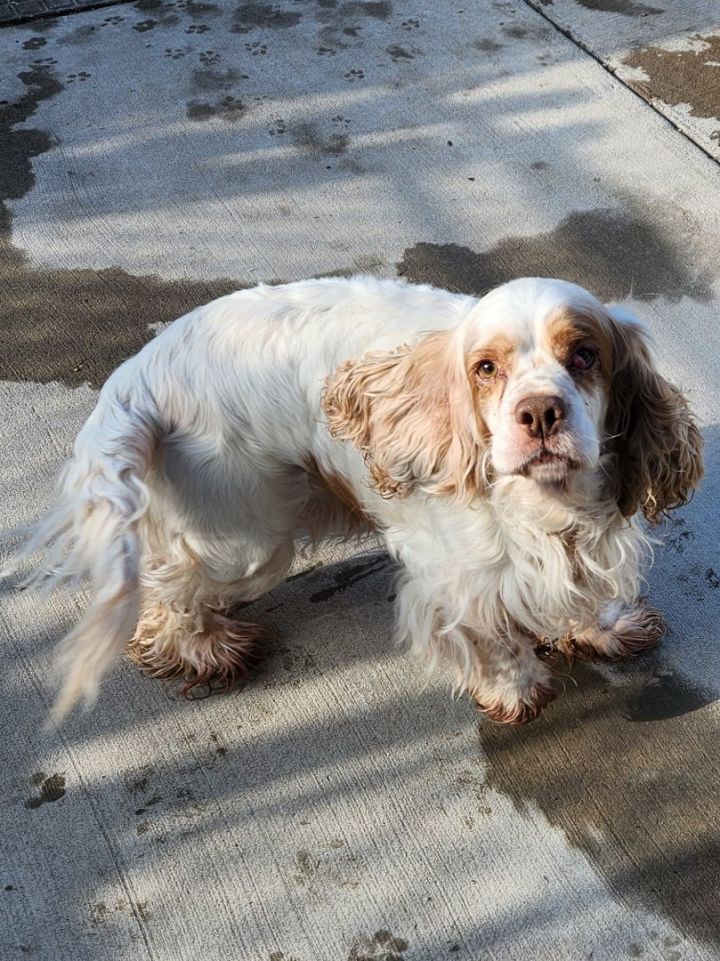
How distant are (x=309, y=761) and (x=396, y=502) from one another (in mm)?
658

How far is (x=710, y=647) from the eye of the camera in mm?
2584

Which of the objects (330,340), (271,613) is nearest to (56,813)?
(271,613)

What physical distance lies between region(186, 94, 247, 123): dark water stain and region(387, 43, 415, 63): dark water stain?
2.35 ft

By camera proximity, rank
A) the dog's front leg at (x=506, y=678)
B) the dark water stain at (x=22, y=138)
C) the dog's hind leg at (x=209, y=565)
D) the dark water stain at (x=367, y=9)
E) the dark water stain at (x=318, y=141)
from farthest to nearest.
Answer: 1. the dark water stain at (x=367, y=9)
2. the dark water stain at (x=318, y=141)
3. the dark water stain at (x=22, y=138)
4. the dog's front leg at (x=506, y=678)
5. the dog's hind leg at (x=209, y=565)

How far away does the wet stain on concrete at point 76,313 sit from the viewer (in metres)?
3.33

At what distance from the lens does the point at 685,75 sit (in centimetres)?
429

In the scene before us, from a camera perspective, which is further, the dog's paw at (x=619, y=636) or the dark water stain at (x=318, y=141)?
the dark water stain at (x=318, y=141)

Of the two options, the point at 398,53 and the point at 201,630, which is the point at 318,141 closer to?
the point at 398,53

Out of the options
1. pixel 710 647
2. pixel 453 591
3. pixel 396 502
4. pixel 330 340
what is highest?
pixel 330 340

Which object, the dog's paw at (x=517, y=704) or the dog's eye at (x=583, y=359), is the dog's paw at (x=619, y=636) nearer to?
the dog's paw at (x=517, y=704)

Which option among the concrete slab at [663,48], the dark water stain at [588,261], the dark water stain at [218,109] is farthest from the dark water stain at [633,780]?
the dark water stain at [218,109]

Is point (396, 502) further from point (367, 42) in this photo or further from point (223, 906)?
point (367, 42)

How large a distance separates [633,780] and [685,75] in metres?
3.09

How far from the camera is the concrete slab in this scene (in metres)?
4.13
